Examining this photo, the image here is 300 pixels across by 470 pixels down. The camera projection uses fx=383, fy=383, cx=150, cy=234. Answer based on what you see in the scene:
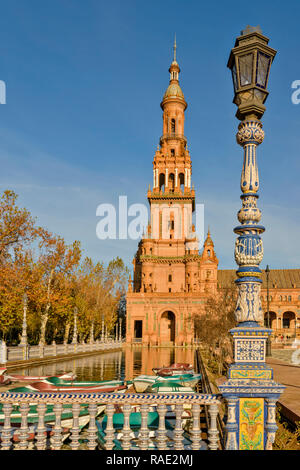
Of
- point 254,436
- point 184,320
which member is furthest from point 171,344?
point 254,436

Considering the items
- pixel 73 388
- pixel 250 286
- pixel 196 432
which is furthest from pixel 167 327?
pixel 196 432

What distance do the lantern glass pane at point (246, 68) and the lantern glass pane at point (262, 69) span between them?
0.40 ft

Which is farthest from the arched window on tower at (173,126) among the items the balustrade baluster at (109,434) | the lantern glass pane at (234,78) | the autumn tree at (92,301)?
the balustrade baluster at (109,434)

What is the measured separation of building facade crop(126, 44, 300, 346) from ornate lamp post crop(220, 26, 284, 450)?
46310 mm

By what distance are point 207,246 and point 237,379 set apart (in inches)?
2751

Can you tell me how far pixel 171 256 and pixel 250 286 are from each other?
187 ft

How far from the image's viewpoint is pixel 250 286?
5.80m

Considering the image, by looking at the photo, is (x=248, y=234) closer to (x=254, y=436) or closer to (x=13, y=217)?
(x=254, y=436)

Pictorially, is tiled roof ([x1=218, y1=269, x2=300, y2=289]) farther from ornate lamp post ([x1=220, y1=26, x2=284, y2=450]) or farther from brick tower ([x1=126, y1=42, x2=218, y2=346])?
ornate lamp post ([x1=220, y1=26, x2=284, y2=450])

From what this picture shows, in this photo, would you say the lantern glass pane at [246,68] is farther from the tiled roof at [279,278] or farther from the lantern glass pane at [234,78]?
the tiled roof at [279,278]

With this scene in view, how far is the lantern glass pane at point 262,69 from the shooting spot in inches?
252

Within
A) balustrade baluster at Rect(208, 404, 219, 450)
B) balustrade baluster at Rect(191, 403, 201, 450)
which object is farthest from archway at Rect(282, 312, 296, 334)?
balustrade baluster at Rect(191, 403, 201, 450)

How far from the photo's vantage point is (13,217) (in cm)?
2766

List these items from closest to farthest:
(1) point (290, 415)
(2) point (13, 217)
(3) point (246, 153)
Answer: (3) point (246, 153), (1) point (290, 415), (2) point (13, 217)
